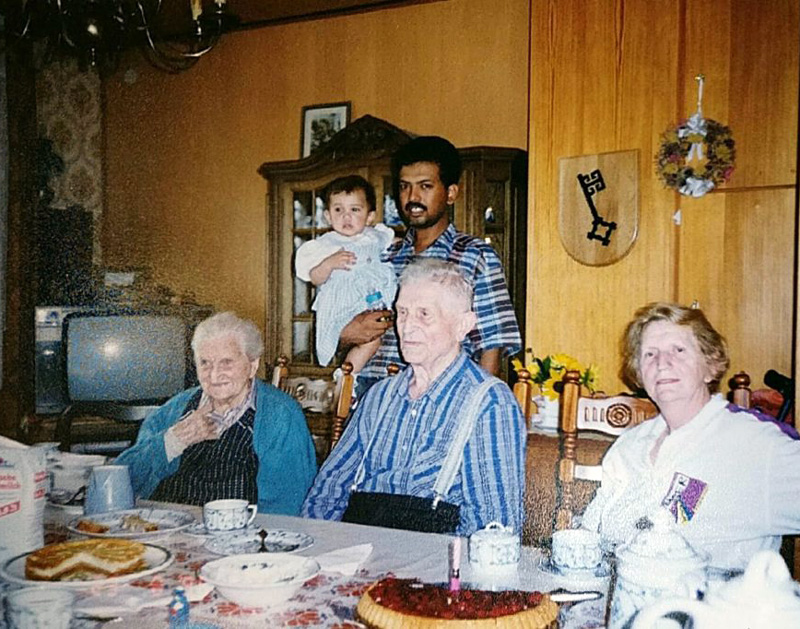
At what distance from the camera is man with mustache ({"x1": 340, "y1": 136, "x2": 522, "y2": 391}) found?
1.49m

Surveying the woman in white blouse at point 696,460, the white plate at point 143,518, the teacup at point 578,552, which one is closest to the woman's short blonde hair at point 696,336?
the woman in white blouse at point 696,460

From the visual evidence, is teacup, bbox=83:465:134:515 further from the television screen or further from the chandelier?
the chandelier

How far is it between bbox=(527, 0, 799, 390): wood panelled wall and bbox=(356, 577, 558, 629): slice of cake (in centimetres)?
76

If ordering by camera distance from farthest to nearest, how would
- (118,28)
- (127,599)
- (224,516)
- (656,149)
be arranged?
1. (118,28)
2. (656,149)
3. (224,516)
4. (127,599)

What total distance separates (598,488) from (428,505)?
0.27 meters

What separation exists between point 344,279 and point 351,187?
0.19m

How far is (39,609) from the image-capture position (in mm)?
694

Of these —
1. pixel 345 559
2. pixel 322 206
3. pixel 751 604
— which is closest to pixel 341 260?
pixel 322 206

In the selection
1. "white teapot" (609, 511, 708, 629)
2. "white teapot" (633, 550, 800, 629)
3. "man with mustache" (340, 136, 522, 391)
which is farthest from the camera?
"man with mustache" (340, 136, 522, 391)

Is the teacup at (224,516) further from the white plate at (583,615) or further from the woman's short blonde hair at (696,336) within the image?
the woman's short blonde hair at (696,336)

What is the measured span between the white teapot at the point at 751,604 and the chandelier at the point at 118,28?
1.11 metres

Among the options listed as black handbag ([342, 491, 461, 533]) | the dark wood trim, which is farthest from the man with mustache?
the dark wood trim

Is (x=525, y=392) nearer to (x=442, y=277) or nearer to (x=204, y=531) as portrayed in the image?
(x=442, y=277)

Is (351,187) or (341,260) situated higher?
(351,187)
